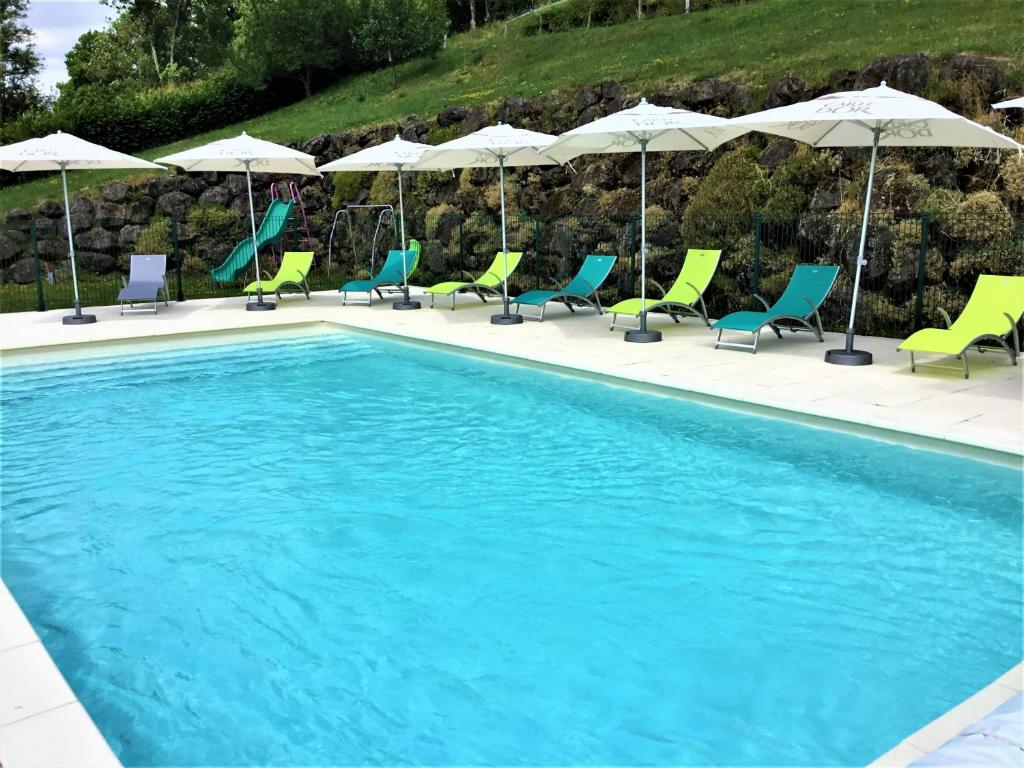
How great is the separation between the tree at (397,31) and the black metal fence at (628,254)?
503 inches

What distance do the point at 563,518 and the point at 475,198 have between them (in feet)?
47.2

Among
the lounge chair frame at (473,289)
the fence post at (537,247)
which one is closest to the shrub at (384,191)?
the lounge chair frame at (473,289)

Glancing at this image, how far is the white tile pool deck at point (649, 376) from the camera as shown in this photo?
282cm

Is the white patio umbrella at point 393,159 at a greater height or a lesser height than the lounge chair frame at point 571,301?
greater

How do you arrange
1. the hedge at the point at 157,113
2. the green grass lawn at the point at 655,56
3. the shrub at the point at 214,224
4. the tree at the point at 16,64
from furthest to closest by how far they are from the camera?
the tree at the point at 16,64
the hedge at the point at 157,113
the shrub at the point at 214,224
the green grass lawn at the point at 655,56

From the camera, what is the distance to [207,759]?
2.95 metres

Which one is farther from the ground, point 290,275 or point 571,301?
point 290,275

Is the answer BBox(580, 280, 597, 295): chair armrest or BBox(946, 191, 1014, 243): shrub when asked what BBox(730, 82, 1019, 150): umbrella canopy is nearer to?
BBox(946, 191, 1014, 243): shrub

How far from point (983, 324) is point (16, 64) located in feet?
152

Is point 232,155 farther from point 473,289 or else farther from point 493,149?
point 493,149

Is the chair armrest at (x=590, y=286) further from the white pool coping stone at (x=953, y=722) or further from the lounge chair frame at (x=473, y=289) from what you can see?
the white pool coping stone at (x=953, y=722)

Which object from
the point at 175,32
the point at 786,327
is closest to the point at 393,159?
the point at 786,327

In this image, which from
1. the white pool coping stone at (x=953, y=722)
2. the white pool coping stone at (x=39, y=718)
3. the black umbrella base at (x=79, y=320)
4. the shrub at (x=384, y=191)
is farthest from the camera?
the shrub at (x=384, y=191)

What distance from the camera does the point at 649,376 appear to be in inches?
318
